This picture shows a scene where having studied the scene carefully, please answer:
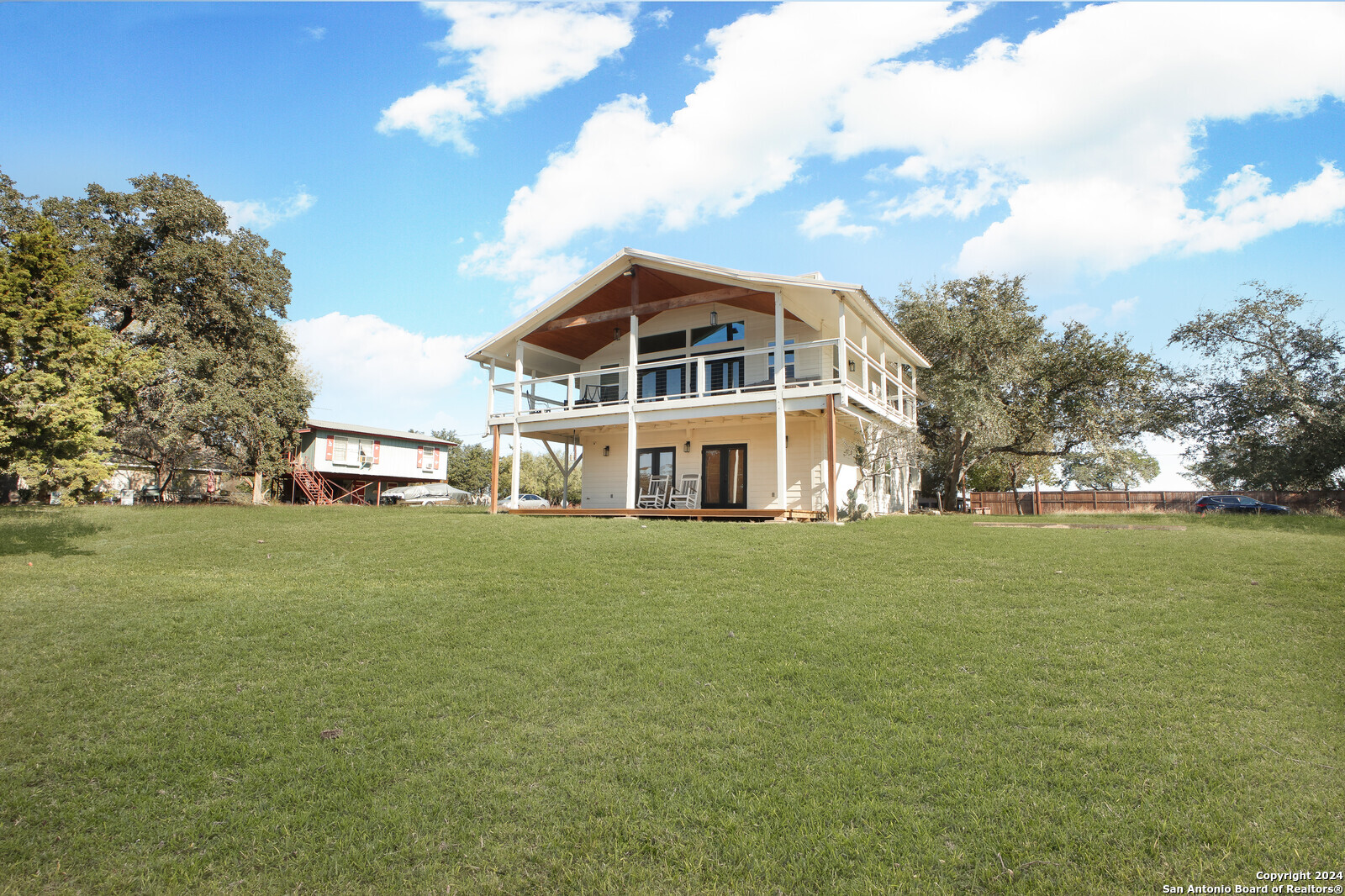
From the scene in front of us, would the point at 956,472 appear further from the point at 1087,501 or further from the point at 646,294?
the point at 646,294

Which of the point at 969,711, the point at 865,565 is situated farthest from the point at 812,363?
the point at 969,711

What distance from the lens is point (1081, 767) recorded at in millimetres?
4234

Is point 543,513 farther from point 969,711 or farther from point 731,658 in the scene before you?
point 969,711

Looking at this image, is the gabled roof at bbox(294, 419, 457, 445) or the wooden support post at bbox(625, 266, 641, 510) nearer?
the wooden support post at bbox(625, 266, 641, 510)

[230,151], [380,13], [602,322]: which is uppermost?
[380,13]

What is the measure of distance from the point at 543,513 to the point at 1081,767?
15670 millimetres

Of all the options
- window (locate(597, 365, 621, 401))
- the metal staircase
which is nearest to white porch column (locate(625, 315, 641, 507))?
window (locate(597, 365, 621, 401))

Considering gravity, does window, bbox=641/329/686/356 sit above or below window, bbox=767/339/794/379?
above

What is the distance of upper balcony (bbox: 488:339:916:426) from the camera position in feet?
52.5

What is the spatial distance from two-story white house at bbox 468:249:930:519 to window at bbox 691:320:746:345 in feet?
0.14

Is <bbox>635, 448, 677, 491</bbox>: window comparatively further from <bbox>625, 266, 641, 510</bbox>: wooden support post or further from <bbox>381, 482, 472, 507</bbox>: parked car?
<bbox>381, 482, 472, 507</bbox>: parked car

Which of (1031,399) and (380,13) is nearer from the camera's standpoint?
(380,13)

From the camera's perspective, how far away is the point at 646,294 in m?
18.7

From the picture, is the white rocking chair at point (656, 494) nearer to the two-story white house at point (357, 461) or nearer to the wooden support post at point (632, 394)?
the wooden support post at point (632, 394)
